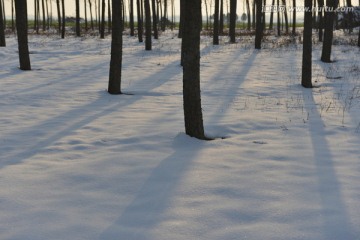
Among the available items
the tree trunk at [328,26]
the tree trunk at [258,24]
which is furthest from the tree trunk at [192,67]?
the tree trunk at [258,24]

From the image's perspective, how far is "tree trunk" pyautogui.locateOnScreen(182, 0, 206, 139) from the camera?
584cm

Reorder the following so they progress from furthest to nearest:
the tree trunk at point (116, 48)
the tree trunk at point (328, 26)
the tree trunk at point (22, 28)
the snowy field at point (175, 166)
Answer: the tree trunk at point (328, 26) < the tree trunk at point (22, 28) < the tree trunk at point (116, 48) < the snowy field at point (175, 166)

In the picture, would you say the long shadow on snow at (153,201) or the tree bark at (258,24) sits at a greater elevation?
the tree bark at (258,24)

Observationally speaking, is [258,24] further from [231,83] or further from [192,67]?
[192,67]

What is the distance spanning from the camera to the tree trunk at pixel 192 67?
5.84 metres

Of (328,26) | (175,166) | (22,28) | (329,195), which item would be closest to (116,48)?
(22,28)

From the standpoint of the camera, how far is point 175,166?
16.4 ft

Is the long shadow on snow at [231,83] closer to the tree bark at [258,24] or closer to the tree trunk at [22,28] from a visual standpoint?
the tree bark at [258,24]

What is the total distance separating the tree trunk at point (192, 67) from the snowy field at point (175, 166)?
34cm

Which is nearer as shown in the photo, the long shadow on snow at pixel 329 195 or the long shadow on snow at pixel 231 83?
the long shadow on snow at pixel 329 195

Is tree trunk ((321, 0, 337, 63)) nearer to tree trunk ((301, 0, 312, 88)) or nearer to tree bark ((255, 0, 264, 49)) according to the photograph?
tree trunk ((301, 0, 312, 88))

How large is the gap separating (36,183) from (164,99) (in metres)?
5.63

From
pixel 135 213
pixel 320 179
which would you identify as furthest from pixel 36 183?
pixel 320 179

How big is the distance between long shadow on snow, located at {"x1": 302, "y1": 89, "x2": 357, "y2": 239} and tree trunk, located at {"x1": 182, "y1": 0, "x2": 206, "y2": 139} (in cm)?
189
